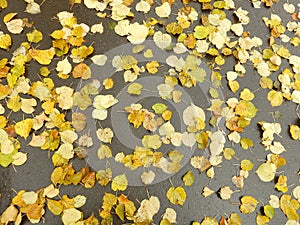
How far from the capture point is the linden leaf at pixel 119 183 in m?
0.95

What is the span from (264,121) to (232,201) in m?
0.24

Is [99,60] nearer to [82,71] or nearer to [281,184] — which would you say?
[82,71]

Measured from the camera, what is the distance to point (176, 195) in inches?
37.8

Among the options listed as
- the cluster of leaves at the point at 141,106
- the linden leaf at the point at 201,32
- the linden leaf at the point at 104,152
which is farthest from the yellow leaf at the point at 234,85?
the linden leaf at the point at 104,152

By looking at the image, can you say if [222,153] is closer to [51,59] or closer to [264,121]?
[264,121]

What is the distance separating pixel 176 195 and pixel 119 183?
0.13 metres

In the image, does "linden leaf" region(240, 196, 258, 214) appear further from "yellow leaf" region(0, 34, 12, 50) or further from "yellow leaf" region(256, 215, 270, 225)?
"yellow leaf" region(0, 34, 12, 50)

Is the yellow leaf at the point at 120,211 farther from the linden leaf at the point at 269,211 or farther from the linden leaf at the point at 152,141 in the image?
the linden leaf at the point at 269,211

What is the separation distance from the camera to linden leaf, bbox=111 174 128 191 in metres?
0.95

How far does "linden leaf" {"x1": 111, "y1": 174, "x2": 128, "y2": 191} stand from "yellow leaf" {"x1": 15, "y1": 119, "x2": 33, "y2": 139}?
23cm

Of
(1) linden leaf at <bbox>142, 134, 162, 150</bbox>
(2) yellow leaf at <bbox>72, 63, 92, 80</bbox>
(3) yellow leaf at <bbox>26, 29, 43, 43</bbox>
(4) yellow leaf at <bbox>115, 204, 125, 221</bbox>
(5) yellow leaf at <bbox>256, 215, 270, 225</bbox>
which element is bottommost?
(5) yellow leaf at <bbox>256, 215, 270, 225</bbox>

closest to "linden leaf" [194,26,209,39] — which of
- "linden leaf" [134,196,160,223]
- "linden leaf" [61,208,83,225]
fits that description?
"linden leaf" [134,196,160,223]

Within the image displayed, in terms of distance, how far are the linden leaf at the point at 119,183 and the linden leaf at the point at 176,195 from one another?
4.0 inches

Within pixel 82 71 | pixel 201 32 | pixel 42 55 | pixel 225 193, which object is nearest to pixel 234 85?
pixel 201 32
